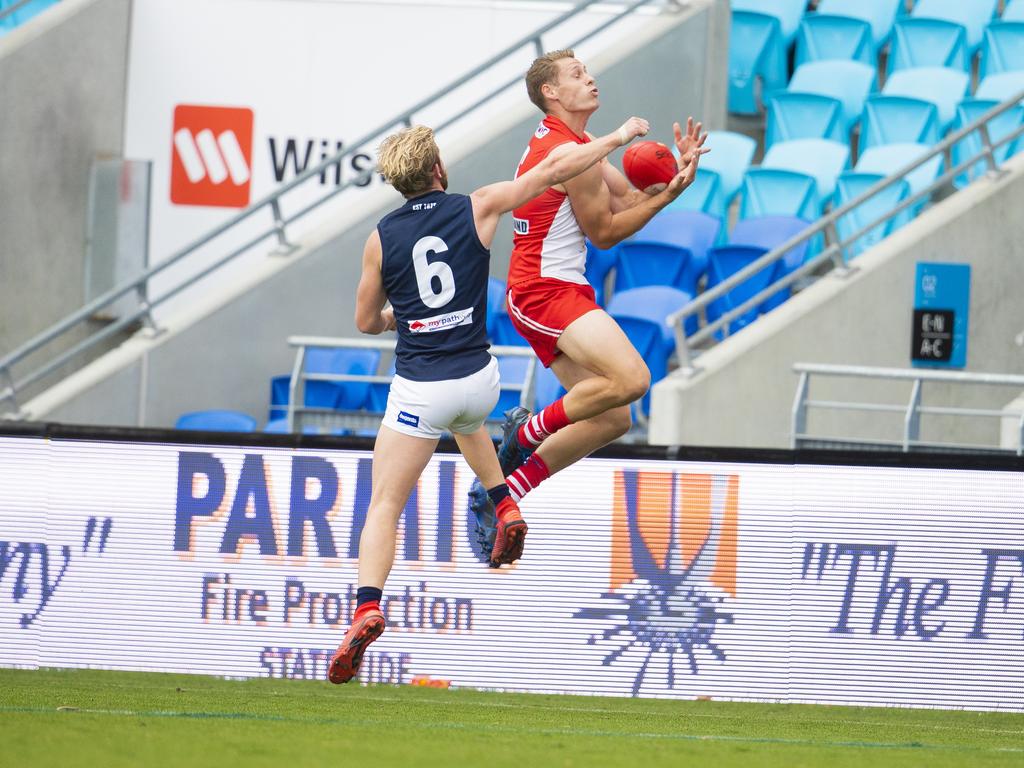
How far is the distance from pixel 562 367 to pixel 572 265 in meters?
0.49

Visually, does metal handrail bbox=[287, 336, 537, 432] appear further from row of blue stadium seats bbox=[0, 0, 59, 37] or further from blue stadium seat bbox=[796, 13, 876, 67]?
row of blue stadium seats bbox=[0, 0, 59, 37]

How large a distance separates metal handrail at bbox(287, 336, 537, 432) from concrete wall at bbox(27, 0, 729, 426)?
1.95 feet

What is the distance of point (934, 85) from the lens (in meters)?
15.5

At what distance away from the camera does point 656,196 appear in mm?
7551

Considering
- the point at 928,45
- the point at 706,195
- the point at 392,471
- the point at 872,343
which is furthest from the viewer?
the point at 928,45

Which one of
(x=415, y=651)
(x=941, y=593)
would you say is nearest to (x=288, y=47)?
(x=415, y=651)

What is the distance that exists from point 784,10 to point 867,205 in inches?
126

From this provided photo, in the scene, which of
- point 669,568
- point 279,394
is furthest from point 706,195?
point 669,568

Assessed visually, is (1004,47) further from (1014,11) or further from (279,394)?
(279,394)

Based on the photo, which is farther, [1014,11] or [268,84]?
[1014,11]

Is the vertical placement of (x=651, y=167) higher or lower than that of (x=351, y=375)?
higher

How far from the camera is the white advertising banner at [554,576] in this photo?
9.15m

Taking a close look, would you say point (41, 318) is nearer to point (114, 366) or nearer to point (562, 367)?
point (114, 366)

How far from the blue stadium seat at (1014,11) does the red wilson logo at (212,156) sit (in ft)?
23.8
